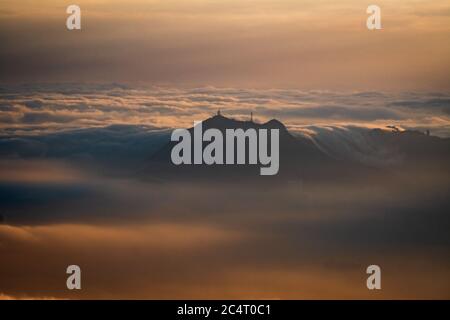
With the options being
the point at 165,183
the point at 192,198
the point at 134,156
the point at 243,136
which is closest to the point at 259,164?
the point at 243,136

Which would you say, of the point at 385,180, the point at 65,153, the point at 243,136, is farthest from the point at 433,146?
the point at 65,153

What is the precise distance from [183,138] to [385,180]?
10130mm

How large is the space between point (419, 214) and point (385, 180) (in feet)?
6.51

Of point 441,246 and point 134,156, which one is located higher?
point 134,156

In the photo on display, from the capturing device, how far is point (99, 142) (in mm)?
27312

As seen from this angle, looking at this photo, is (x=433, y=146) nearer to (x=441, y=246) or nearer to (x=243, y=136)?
(x=441, y=246)

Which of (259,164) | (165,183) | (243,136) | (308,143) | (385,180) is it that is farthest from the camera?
(165,183)

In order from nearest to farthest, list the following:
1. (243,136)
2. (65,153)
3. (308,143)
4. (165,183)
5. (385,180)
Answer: (243,136)
(65,153)
(385,180)
(308,143)
(165,183)

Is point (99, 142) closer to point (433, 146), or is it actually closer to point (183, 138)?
point (183, 138)

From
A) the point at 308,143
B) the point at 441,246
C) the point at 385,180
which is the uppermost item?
the point at 308,143

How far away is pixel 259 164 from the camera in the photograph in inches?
881
